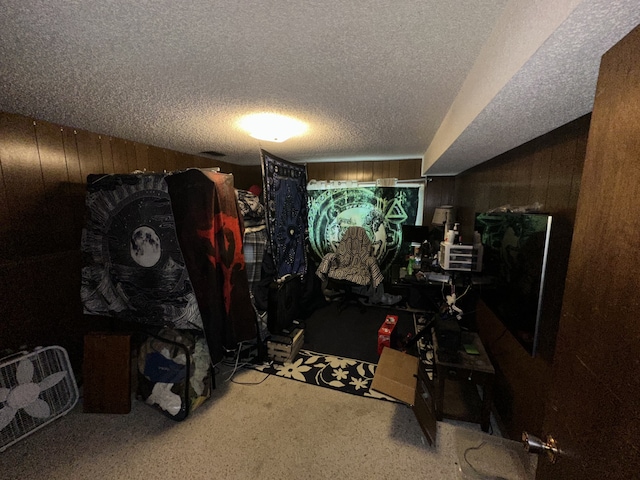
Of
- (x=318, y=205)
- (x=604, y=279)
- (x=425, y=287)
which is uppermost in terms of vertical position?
(x=318, y=205)

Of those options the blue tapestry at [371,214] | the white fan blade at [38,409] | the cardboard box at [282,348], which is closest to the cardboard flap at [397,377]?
the cardboard box at [282,348]

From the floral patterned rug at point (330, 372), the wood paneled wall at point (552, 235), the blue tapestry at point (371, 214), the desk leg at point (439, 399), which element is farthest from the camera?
the blue tapestry at point (371, 214)

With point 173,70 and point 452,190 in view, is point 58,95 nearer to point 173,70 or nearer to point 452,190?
point 173,70

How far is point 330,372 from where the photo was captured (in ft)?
7.73

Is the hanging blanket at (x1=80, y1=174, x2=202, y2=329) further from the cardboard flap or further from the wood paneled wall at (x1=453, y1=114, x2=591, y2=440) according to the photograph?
the wood paneled wall at (x1=453, y1=114, x2=591, y2=440)

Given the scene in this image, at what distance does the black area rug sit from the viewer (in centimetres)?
272

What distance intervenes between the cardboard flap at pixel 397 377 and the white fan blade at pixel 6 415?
2457 mm

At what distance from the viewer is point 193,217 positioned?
5.62ft

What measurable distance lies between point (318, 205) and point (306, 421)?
3073 mm

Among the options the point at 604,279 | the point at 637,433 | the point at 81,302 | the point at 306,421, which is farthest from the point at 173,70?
the point at 306,421

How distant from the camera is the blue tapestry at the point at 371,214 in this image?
12.7 feet

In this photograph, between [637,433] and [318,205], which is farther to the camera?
[318,205]

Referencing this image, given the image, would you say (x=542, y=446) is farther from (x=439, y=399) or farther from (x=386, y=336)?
(x=386, y=336)

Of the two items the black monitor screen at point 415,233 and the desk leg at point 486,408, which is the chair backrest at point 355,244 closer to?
the black monitor screen at point 415,233
